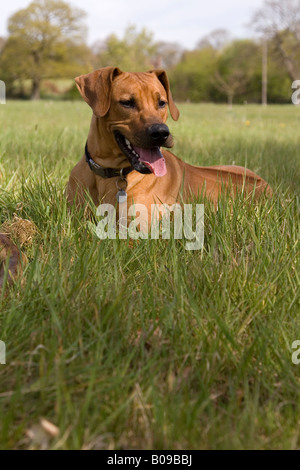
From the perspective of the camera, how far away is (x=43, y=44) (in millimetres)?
59812

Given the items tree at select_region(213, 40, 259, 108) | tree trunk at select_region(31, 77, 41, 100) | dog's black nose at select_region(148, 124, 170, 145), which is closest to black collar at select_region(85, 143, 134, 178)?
dog's black nose at select_region(148, 124, 170, 145)

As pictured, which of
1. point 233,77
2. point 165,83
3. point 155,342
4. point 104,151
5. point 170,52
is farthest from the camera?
point 170,52

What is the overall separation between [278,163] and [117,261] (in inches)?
129

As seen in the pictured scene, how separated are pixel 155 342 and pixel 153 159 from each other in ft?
5.26

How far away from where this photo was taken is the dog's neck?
130 inches

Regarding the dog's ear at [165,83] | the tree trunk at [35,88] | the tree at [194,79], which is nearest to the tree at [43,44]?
the tree trunk at [35,88]

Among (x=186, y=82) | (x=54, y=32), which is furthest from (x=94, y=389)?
(x=54, y=32)

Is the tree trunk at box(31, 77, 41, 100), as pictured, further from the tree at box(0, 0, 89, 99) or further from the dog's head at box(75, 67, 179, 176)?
the dog's head at box(75, 67, 179, 176)

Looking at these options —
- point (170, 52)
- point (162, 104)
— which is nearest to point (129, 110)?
point (162, 104)

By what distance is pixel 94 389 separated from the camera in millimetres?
1579

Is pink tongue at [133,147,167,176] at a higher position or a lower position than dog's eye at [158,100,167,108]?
lower

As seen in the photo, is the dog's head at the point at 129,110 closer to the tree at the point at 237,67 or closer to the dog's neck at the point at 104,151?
the dog's neck at the point at 104,151

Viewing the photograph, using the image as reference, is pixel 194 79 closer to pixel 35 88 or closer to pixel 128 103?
pixel 35 88

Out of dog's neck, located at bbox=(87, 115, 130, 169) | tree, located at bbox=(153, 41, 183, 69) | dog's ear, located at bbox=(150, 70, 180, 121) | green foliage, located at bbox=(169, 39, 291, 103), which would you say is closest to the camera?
dog's neck, located at bbox=(87, 115, 130, 169)
